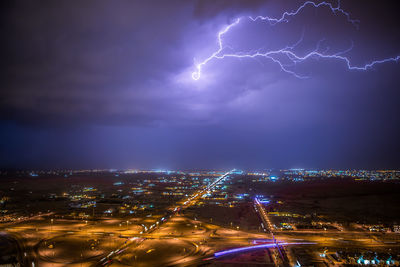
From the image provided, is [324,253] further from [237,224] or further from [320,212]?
[320,212]

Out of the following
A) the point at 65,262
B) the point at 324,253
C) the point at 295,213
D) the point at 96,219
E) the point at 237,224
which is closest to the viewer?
the point at 65,262

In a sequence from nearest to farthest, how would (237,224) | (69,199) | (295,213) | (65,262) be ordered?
(65,262), (237,224), (295,213), (69,199)

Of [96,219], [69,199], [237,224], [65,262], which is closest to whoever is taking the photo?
[65,262]

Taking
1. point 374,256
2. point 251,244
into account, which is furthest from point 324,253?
point 251,244

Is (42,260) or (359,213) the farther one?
(359,213)

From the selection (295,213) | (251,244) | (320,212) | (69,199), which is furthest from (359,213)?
(69,199)

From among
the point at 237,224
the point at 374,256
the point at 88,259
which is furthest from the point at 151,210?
the point at 374,256

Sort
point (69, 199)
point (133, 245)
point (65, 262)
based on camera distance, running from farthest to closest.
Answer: point (69, 199) < point (133, 245) < point (65, 262)

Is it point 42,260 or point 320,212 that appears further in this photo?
point 320,212

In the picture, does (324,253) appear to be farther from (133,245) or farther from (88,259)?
(88,259)
